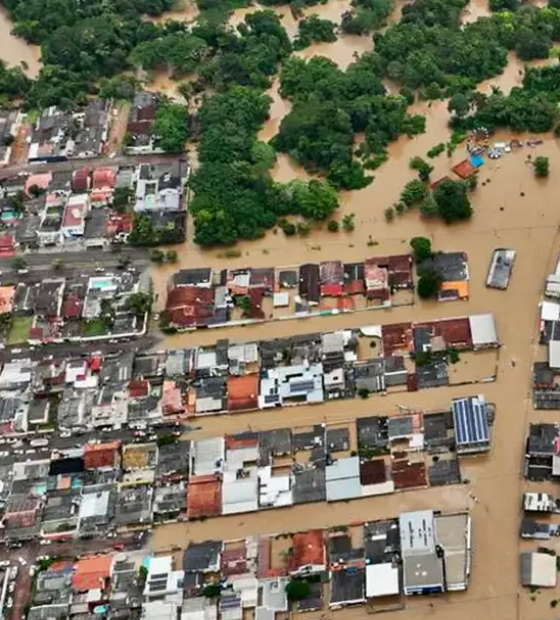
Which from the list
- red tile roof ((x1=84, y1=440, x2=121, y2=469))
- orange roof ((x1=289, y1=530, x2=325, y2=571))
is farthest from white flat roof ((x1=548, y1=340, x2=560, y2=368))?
red tile roof ((x1=84, y1=440, x2=121, y2=469))

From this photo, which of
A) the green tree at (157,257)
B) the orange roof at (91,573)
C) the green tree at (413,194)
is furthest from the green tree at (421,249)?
the orange roof at (91,573)

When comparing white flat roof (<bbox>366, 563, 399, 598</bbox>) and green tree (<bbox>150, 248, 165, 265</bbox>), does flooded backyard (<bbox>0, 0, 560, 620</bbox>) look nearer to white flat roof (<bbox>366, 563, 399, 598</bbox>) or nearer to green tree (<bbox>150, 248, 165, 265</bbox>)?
green tree (<bbox>150, 248, 165, 265</bbox>)

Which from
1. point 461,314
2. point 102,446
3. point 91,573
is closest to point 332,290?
point 461,314

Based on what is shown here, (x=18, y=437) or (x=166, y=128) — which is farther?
(x=166, y=128)

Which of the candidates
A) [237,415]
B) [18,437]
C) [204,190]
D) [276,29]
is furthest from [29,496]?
[276,29]

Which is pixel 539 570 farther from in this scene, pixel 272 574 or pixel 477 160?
pixel 477 160

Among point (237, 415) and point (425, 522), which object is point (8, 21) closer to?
point (237, 415)
